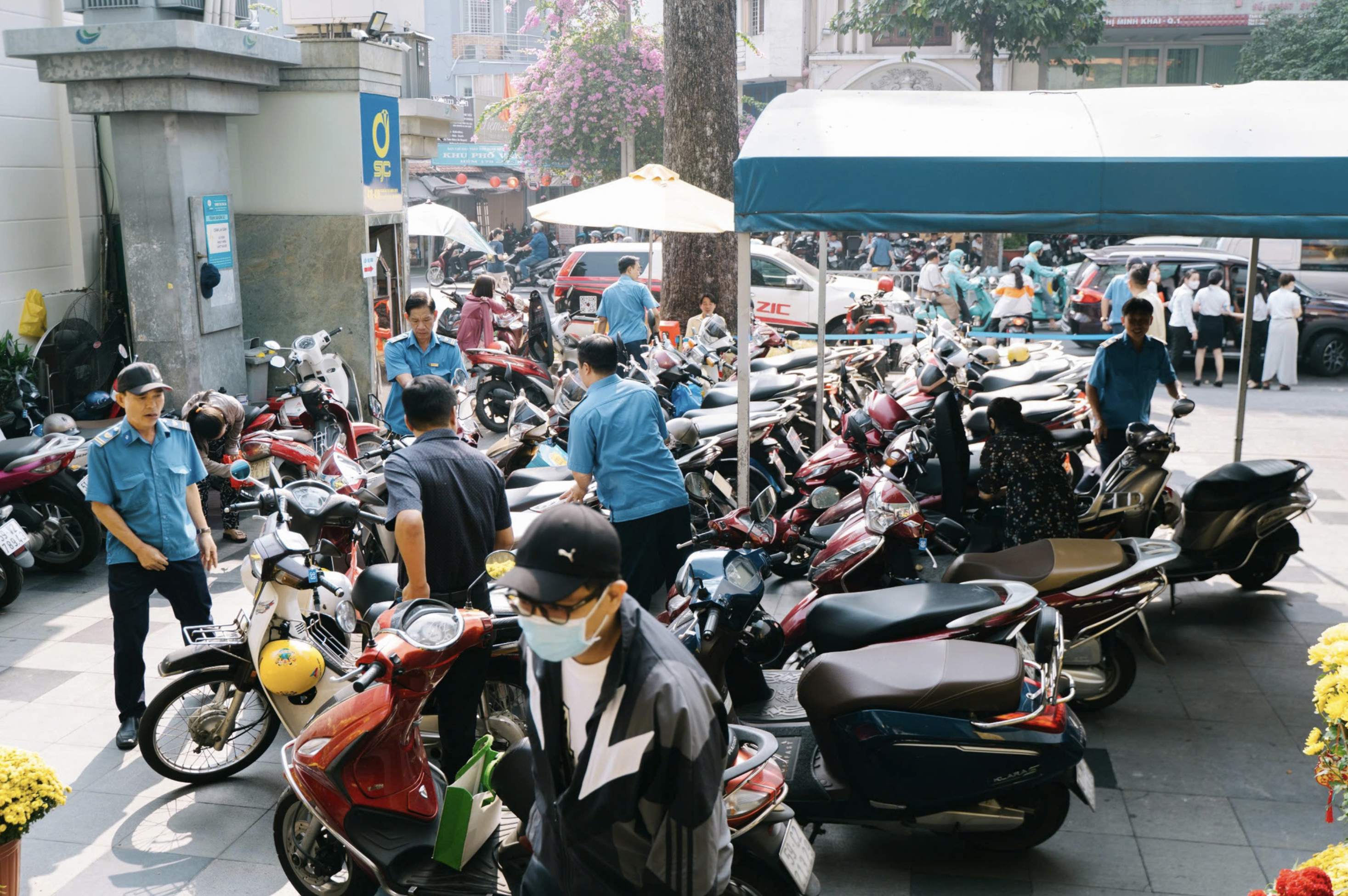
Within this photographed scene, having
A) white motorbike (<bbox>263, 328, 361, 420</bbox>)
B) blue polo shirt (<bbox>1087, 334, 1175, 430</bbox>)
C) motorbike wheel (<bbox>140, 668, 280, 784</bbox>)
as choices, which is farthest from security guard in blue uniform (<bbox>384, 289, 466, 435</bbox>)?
blue polo shirt (<bbox>1087, 334, 1175, 430</bbox>)

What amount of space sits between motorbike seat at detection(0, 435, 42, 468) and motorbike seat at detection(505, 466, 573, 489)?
2983mm

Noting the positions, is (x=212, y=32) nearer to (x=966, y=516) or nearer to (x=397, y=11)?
(x=397, y=11)

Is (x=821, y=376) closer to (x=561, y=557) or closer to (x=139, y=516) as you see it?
(x=139, y=516)

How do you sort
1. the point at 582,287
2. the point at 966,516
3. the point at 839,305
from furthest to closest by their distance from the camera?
the point at 582,287
the point at 839,305
the point at 966,516

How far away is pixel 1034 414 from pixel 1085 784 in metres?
5.69

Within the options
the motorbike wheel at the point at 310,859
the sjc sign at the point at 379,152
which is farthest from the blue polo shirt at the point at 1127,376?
the sjc sign at the point at 379,152

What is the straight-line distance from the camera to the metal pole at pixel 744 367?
6.47 metres

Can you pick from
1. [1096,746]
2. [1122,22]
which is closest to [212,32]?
[1096,746]

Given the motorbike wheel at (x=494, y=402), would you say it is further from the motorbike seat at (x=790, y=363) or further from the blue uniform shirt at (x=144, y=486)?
the blue uniform shirt at (x=144, y=486)

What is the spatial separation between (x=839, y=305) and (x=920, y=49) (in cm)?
1906

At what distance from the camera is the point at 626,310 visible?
1230 centimetres

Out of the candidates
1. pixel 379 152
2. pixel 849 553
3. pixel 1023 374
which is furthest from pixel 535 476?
pixel 1023 374

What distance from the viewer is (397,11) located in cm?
1188

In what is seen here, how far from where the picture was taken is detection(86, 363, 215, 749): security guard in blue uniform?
5.13 m
